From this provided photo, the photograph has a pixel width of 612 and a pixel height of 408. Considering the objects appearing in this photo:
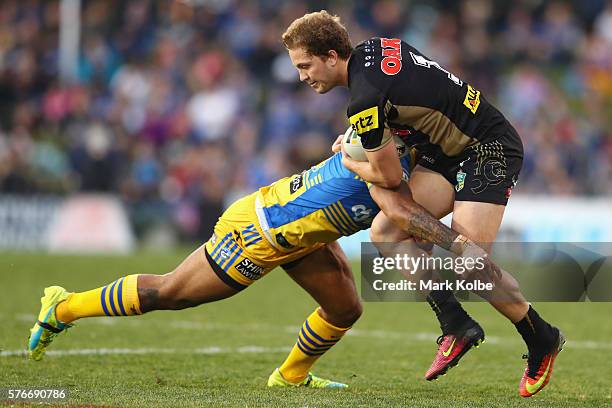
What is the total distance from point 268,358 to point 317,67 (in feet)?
9.97

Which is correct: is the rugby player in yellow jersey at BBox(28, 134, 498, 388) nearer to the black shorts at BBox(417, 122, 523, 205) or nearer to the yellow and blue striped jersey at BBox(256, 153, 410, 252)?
the yellow and blue striped jersey at BBox(256, 153, 410, 252)

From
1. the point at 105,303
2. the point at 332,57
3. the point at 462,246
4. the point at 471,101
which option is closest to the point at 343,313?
the point at 462,246

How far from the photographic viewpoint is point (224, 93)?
21.5 meters

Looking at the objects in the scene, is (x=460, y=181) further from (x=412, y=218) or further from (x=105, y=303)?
(x=105, y=303)

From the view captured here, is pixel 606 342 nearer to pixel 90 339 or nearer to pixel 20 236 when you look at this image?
pixel 90 339

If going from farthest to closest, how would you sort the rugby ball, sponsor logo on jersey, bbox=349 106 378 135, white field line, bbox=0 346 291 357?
white field line, bbox=0 346 291 357
the rugby ball
sponsor logo on jersey, bbox=349 106 378 135

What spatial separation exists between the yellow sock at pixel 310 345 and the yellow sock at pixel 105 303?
1.11 m

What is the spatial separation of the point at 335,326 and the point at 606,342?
12.4 feet

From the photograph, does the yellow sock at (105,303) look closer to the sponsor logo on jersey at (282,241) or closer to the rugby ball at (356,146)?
the sponsor logo on jersey at (282,241)

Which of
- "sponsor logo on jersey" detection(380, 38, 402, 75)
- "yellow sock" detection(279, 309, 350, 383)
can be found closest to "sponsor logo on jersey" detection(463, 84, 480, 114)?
"sponsor logo on jersey" detection(380, 38, 402, 75)

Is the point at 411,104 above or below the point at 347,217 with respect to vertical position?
above

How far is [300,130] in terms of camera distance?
2072 centimetres

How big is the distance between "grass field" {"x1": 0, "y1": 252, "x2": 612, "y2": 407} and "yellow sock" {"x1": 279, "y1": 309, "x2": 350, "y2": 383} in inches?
9.2

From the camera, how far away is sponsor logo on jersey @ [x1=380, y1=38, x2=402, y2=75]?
21.4ft
